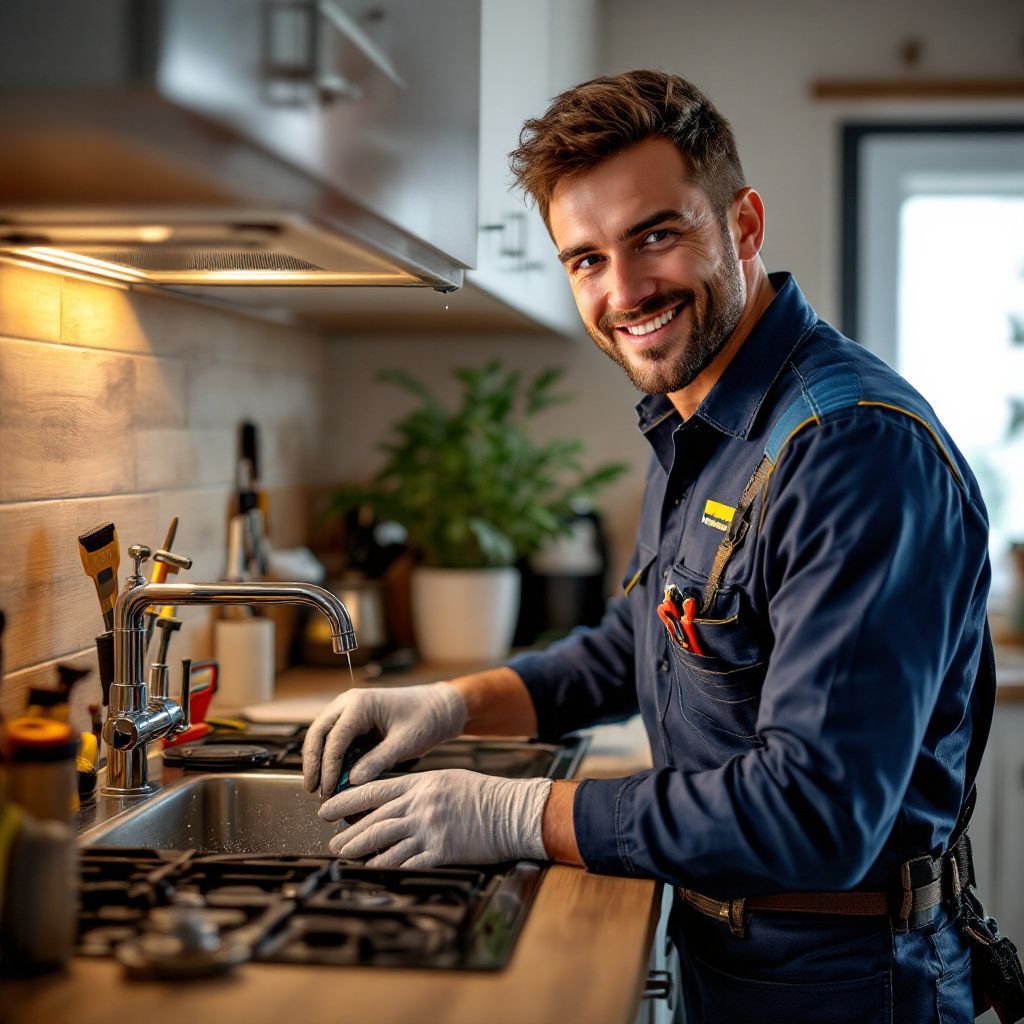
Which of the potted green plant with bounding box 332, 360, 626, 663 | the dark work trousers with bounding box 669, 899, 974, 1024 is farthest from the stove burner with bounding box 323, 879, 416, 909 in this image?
the potted green plant with bounding box 332, 360, 626, 663

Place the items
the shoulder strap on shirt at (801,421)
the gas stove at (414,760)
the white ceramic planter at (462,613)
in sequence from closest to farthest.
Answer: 1. the shoulder strap on shirt at (801,421)
2. the gas stove at (414,760)
3. the white ceramic planter at (462,613)

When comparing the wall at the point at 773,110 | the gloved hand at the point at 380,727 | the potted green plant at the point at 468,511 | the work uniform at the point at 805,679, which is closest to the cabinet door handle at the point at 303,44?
the work uniform at the point at 805,679

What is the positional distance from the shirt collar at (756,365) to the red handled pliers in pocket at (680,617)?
19 centimetres

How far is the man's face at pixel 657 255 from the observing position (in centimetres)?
145

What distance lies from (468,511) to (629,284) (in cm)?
105

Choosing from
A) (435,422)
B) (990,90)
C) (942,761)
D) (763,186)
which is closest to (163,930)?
(942,761)

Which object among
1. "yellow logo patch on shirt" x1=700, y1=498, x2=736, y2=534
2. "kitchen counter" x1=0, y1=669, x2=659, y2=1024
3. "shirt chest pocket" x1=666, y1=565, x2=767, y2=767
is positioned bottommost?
"kitchen counter" x1=0, y1=669, x2=659, y2=1024

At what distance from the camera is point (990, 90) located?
291 cm

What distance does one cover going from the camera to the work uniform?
43.8 inches

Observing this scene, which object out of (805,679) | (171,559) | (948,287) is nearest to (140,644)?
(171,559)

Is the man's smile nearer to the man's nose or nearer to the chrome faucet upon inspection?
the man's nose

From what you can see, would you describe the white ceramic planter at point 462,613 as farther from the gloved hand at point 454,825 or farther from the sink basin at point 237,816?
the gloved hand at point 454,825

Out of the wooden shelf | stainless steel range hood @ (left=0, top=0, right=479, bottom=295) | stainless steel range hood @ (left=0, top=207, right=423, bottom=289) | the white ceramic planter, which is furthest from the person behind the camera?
the wooden shelf

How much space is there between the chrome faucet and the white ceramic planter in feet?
3.18
